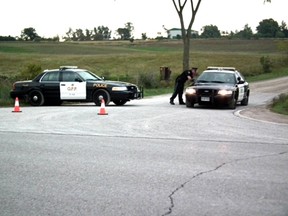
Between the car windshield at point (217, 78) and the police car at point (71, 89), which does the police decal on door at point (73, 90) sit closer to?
the police car at point (71, 89)

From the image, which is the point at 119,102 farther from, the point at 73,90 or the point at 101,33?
the point at 101,33

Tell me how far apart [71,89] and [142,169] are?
46.7 feet

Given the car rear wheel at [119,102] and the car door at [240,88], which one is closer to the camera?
the car door at [240,88]

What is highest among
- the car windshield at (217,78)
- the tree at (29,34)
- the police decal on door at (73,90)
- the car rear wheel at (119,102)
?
the tree at (29,34)

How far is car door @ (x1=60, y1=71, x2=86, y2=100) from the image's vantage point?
21.9m

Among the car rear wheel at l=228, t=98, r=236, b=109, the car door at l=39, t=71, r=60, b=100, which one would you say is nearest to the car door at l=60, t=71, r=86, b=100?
the car door at l=39, t=71, r=60, b=100

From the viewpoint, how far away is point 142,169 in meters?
8.10

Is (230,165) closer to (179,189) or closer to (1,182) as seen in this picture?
(179,189)

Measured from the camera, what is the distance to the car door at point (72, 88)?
71.8 feet

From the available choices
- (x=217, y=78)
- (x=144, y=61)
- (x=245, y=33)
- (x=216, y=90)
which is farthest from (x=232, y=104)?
(x=245, y=33)

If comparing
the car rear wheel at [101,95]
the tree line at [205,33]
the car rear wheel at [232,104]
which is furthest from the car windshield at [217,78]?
the tree line at [205,33]

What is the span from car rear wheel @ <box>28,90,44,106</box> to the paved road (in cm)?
790

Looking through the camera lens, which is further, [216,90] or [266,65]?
[266,65]

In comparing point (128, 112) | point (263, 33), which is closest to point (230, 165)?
point (128, 112)
